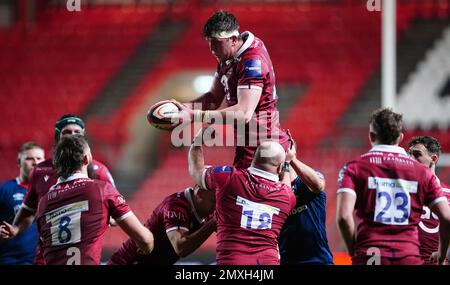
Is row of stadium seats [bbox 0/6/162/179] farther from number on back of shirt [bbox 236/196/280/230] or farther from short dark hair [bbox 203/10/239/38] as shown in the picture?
number on back of shirt [bbox 236/196/280/230]

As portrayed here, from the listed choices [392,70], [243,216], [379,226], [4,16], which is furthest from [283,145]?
[4,16]

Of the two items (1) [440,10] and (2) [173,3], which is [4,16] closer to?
(2) [173,3]

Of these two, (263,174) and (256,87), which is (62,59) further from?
(263,174)

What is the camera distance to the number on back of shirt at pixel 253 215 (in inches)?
227

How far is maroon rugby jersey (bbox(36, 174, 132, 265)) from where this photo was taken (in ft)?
17.8

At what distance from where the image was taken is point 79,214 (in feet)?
17.8

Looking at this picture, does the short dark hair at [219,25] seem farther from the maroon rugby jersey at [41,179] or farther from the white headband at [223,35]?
the maroon rugby jersey at [41,179]

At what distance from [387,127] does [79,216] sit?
217 centimetres

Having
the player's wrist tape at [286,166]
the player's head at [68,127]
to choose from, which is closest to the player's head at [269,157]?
the player's wrist tape at [286,166]

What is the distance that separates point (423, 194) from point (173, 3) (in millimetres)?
12221

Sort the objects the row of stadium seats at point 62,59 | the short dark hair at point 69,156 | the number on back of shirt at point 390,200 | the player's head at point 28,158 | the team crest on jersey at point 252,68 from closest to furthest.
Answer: the number on back of shirt at point 390,200 < the short dark hair at point 69,156 < the team crest on jersey at point 252,68 < the player's head at point 28,158 < the row of stadium seats at point 62,59

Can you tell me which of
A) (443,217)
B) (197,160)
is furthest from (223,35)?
(443,217)

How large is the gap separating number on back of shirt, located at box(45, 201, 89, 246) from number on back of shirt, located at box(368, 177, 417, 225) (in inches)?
76.6

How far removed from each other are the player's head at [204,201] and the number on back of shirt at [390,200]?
140 centimetres
